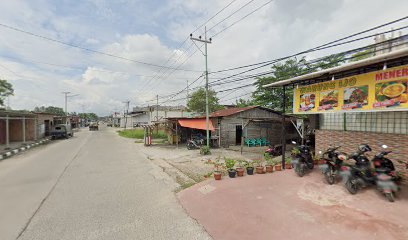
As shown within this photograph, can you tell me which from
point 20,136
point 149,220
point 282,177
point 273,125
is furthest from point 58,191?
point 20,136

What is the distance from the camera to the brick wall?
6.39 metres

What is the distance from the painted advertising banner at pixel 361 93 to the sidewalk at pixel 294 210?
2.32 meters

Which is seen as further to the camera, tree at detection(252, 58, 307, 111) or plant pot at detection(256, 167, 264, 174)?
tree at detection(252, 58, 307, 111)

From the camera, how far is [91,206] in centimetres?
607

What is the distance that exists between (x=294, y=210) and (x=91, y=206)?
530 centimetres

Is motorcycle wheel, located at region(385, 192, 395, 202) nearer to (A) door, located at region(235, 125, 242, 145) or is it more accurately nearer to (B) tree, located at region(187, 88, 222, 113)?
(A) door, located at region(235, 125, 242, 145)

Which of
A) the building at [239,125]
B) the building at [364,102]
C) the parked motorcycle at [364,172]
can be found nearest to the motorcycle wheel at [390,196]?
the parked motorcycle at [364,172]

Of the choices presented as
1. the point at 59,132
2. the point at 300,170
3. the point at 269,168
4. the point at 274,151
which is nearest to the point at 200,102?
the point at 59,132

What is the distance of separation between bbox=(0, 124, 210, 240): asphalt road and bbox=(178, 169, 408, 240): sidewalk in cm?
61

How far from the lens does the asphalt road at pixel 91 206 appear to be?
4.70m

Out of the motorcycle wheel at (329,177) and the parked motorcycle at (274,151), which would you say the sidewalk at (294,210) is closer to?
the motorcycle wheel at (329,177)

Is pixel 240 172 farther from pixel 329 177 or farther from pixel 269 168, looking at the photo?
pixel 329 177

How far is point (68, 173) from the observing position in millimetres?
9859

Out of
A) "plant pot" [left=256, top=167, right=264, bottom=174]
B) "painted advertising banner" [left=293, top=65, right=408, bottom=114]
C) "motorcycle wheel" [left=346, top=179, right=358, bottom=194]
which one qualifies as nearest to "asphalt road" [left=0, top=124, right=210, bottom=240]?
"plant pot" [left=256, top=167, right=264, bottom=174]
